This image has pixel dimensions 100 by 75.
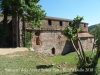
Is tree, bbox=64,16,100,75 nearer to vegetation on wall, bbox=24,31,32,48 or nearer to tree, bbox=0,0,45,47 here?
tree, bbox=0,0,45,47

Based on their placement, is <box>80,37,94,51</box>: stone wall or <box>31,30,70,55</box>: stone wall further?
<box>80,37,94,51</box>: stone wall

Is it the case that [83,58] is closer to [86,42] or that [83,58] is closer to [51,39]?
[51,39]

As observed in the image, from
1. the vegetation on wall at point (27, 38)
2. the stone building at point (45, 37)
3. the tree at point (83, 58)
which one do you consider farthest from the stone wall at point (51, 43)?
the tree at point (83, 58)

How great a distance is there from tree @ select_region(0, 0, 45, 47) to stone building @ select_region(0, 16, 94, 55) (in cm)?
192

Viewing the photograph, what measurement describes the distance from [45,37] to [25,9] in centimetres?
782

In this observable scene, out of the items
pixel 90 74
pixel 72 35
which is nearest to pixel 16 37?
pixel 72 35

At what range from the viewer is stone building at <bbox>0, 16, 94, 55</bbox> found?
26.2m

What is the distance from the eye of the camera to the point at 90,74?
12.2 m

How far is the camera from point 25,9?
77.1ft

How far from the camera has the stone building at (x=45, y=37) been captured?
26.2m

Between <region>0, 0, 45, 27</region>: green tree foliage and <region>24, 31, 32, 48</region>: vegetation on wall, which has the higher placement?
<region>0, 0, 45, 27</region>: green tree foliage

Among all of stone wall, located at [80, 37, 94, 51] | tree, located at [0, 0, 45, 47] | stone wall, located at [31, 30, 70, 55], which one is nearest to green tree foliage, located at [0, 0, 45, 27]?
tree, located at [0, 0, 45, 47]

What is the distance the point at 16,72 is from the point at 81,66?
539 centimetres

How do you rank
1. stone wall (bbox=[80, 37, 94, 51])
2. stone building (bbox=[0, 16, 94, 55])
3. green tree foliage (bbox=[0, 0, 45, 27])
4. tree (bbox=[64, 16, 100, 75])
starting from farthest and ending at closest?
stone wall (bbox=[80, 37, 94, 51]), stone building (bbox=[0, 16, 94, 55]), green tree foliage (bbox=[0, 0, 45, 27]), tree (bbox=[64, 16, 100, 75])
